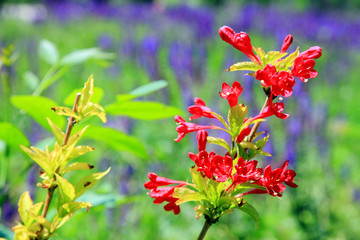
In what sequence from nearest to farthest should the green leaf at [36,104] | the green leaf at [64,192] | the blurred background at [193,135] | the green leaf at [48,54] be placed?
the green leaf at [64,192] → the green leaf at [36,104] → the green leaf at [48,54] → the blurred background at [193,135]

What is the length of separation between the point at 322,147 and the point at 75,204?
2.50 meters

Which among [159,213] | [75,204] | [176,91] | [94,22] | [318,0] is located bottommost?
[318,0]

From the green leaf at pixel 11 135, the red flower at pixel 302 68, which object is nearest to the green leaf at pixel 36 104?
the green leaf at pixel 11 135

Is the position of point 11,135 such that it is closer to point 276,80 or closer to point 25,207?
point 25,207

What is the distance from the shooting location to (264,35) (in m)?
5.88

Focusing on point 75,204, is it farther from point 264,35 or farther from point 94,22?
point 94,22

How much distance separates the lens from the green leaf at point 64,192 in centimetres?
31

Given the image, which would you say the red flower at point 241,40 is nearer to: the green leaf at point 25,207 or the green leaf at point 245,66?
the green leaf at point 245,66

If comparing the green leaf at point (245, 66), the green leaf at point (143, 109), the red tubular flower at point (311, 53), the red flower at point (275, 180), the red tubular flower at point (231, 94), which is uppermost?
the red tubular flower at point (311, 53)

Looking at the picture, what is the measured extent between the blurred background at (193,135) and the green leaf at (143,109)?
56 mm

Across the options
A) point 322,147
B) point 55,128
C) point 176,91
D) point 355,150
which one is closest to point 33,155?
point 55,128

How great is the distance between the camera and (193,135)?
7.80 feet

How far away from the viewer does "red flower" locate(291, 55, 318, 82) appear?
340mm

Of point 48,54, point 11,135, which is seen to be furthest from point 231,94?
point 48,54
